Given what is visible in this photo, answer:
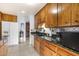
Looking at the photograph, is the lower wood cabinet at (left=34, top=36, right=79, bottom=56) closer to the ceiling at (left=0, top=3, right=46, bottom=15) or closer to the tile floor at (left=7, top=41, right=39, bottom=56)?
the tile floor at (left=7, top=41, right=39, bottom=56)

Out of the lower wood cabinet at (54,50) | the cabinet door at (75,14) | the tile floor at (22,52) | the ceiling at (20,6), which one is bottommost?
the tile floor at (22,52)

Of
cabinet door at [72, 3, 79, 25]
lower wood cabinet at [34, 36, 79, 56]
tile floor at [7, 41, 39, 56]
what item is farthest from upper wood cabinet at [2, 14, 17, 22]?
cabinet door at [72, 3, 79, 25]

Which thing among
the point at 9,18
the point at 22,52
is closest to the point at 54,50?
the point at 22,52

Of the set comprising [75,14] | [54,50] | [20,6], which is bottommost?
[54,50]

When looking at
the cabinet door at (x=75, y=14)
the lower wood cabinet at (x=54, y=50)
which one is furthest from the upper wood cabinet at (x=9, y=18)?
the cabinet door at (x=75, y=14)

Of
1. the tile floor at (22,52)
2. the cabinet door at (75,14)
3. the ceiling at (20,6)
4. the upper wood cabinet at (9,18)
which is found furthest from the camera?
the upper wood cabinet at (9,18)

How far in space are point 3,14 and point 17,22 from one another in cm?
131

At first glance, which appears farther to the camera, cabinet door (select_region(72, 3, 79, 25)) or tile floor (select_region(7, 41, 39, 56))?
tile floor (select_region(7, 41, 39, 56))

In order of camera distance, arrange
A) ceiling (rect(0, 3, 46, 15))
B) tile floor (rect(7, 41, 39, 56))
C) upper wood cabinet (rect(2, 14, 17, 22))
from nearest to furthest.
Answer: ceiling (rect(0, 3, 46, 15)) → tile floor (rect(7, 41, 39, 56)) → upper wood cabinet (rect(2, 14, 17, 22))

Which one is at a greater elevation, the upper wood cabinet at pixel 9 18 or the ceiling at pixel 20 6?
the ceiling at pixel 20 6

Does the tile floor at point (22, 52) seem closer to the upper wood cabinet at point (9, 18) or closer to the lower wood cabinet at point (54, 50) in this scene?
the lower wood cabinet at point (54, 50)

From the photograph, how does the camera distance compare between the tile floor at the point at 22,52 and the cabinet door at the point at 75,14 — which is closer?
the cabinet door at the point at 75,14

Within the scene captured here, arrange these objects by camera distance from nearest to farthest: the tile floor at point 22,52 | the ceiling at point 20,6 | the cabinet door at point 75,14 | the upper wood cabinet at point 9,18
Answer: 1. the cabinet door at point 75,14
2. the ceiling at point 20,6
3. the tile floor at point 22,52
4. the upper wood cabinet at point 9,18

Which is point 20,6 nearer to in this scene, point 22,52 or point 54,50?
point 22,52
